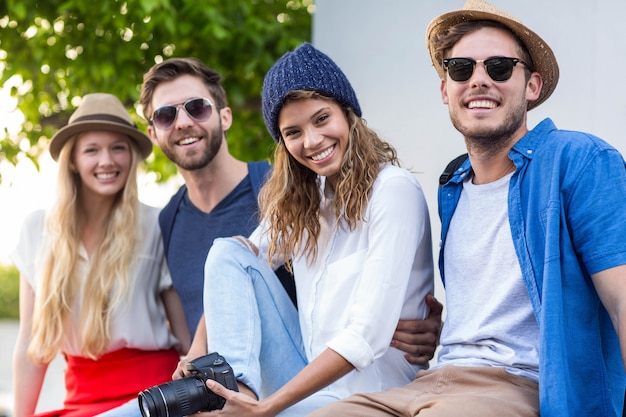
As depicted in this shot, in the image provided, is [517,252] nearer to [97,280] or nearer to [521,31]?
[521,31]

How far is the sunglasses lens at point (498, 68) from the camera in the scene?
2.60 meters

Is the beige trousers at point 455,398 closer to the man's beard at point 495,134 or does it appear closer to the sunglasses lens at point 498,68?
the man's beard at point 495,134

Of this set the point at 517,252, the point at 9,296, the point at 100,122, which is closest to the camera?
the point at 517,252

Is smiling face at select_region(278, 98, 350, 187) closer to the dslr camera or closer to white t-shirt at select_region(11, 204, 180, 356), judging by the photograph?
the dslr camera

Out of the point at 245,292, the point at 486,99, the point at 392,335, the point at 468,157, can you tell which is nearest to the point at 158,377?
the point at 245,292

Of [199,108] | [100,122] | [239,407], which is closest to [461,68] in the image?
[239,407]

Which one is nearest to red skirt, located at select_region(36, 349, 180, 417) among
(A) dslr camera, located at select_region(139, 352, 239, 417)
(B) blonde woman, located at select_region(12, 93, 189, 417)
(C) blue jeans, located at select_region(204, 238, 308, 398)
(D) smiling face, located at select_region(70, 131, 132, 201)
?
(B) blonde woman, located at select_region(12, 93, 189, 417)

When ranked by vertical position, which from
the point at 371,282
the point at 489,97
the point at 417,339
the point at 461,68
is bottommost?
the point at 417,339

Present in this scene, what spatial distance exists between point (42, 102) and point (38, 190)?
0.85 meters

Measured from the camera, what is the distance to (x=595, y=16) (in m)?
3.31

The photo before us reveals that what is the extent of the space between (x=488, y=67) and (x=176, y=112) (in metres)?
1.71

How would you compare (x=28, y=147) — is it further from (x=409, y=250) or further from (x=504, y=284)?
(x=504, y=284)

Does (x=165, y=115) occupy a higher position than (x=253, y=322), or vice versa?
(x=165, y=115)

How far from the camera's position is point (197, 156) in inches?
153
